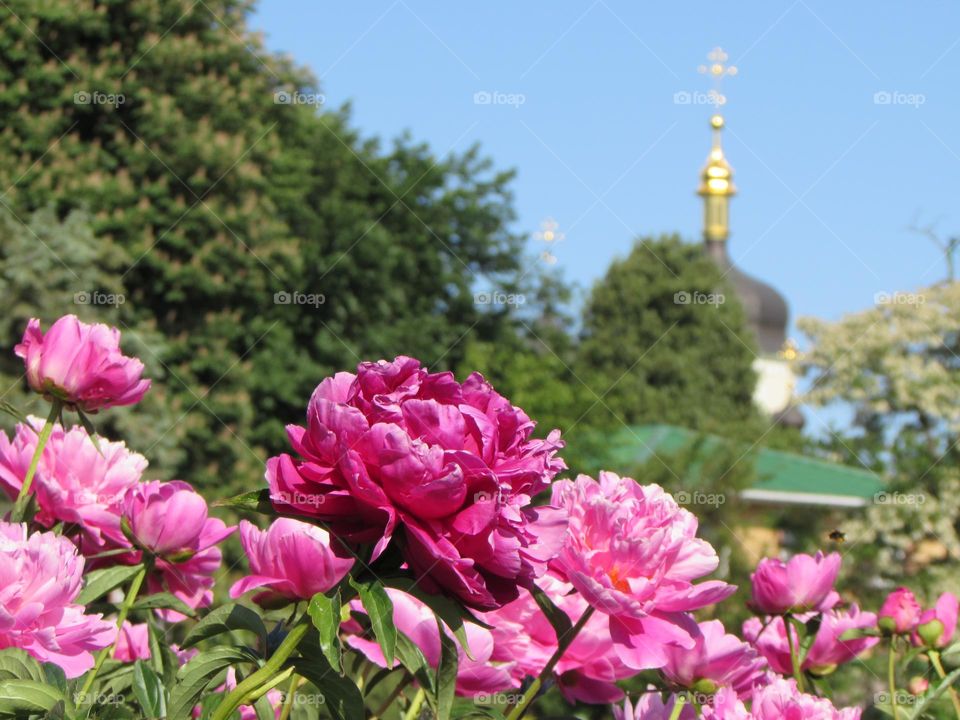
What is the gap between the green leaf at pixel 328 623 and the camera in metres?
0.83

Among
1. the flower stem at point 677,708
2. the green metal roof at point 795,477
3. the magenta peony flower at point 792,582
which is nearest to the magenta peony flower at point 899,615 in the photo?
the magenta peony flower at point 792,582

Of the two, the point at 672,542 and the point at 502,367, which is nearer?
the point at 672,542

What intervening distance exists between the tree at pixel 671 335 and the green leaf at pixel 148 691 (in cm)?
3203

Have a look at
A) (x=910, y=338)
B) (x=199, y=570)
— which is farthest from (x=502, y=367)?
(x=199, y=570)

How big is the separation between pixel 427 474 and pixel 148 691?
36 centimetres

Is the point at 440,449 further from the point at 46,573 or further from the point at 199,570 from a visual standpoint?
the point at 199,570

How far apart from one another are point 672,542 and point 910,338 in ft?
59.7

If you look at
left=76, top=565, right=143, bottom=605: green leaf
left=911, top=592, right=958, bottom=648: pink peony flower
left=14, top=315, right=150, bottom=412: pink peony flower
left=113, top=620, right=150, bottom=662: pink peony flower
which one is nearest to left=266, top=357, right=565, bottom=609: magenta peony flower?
left=76, top=565, right=143, bottom=605: green leaf

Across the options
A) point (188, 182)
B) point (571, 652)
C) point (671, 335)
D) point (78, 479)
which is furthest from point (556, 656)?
point (671, 335)

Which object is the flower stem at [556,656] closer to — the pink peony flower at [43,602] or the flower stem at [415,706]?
the flower stem at [415,706]

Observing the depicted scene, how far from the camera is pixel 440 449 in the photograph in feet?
2.87

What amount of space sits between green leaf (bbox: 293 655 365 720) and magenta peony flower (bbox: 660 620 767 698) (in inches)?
17.8

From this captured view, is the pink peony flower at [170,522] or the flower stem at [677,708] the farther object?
the pink peony flower at [170,522]

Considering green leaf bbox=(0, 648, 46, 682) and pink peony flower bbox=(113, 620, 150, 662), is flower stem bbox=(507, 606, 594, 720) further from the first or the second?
pink peony flower bbox=(113, 620, 150, 662)
